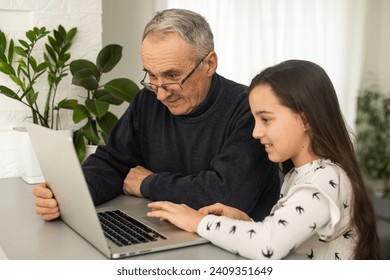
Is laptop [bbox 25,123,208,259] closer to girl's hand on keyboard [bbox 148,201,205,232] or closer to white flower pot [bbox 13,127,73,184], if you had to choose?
girl's hand on keyboard [bbox 148,201,205,232]

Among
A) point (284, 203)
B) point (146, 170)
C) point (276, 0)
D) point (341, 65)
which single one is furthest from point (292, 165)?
point (341, 65)

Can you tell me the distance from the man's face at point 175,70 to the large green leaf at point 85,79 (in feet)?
2.20

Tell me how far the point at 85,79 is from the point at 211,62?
0.75 m

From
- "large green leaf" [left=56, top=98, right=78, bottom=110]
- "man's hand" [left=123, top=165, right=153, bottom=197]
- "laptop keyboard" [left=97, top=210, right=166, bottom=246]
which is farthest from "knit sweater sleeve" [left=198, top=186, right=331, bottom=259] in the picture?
"large green leaf" [left=56, top=98, right=78, bottom=110]

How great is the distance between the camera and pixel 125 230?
4.11 ft

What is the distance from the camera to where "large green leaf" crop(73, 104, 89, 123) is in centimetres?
217

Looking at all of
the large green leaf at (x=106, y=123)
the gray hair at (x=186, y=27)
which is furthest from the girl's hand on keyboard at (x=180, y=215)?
the large green leaf at (x=106, y=123)

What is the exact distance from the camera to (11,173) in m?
2.26

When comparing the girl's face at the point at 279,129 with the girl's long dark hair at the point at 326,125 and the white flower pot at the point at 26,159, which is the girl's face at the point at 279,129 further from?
the white flower pot at the point at 26,159

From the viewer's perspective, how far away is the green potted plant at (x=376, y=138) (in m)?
4.16

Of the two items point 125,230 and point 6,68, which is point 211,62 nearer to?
point 125,230

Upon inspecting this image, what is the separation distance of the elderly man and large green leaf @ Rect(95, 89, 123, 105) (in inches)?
19.8

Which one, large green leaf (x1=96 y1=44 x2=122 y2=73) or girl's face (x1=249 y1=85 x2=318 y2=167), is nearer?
girl's face (x1=249 y1=85 x2=318 y2=167)
